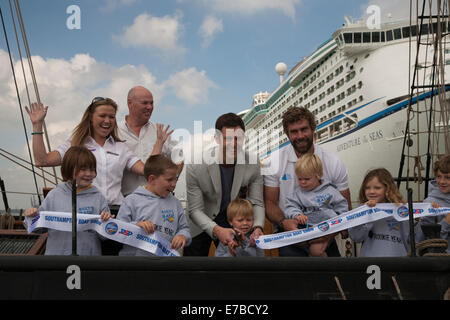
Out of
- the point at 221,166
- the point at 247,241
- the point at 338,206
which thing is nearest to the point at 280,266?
the point at 247,241

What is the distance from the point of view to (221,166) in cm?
356

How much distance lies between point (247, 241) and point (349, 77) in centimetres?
2599

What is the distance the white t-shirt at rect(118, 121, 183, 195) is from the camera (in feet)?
11.9

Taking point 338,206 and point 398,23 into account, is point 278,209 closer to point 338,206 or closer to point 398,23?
point 338,206

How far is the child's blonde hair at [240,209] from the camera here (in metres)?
3.20

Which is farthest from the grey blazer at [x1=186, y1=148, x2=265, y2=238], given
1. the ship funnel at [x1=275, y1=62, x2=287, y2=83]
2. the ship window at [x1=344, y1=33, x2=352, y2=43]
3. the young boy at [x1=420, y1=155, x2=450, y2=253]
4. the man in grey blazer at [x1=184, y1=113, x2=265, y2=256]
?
the ship funnel at [x1=275, y1=62, x2=287, y2=83]

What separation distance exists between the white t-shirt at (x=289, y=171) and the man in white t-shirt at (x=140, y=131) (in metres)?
0.83

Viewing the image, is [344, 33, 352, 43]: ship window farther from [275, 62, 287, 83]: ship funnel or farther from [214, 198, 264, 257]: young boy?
[214, 198, 264, 257]: young boy

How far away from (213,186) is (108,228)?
107cm

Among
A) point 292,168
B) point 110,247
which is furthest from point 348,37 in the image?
point 110,247

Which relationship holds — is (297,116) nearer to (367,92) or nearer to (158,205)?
(158,205)

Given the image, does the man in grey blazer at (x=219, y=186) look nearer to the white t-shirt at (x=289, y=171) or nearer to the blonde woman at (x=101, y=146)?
the white t-shirt at (x=289, y=171)

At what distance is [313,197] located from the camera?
10.5ft

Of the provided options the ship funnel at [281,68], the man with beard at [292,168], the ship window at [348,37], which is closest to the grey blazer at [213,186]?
the man with beard at [292,168]
